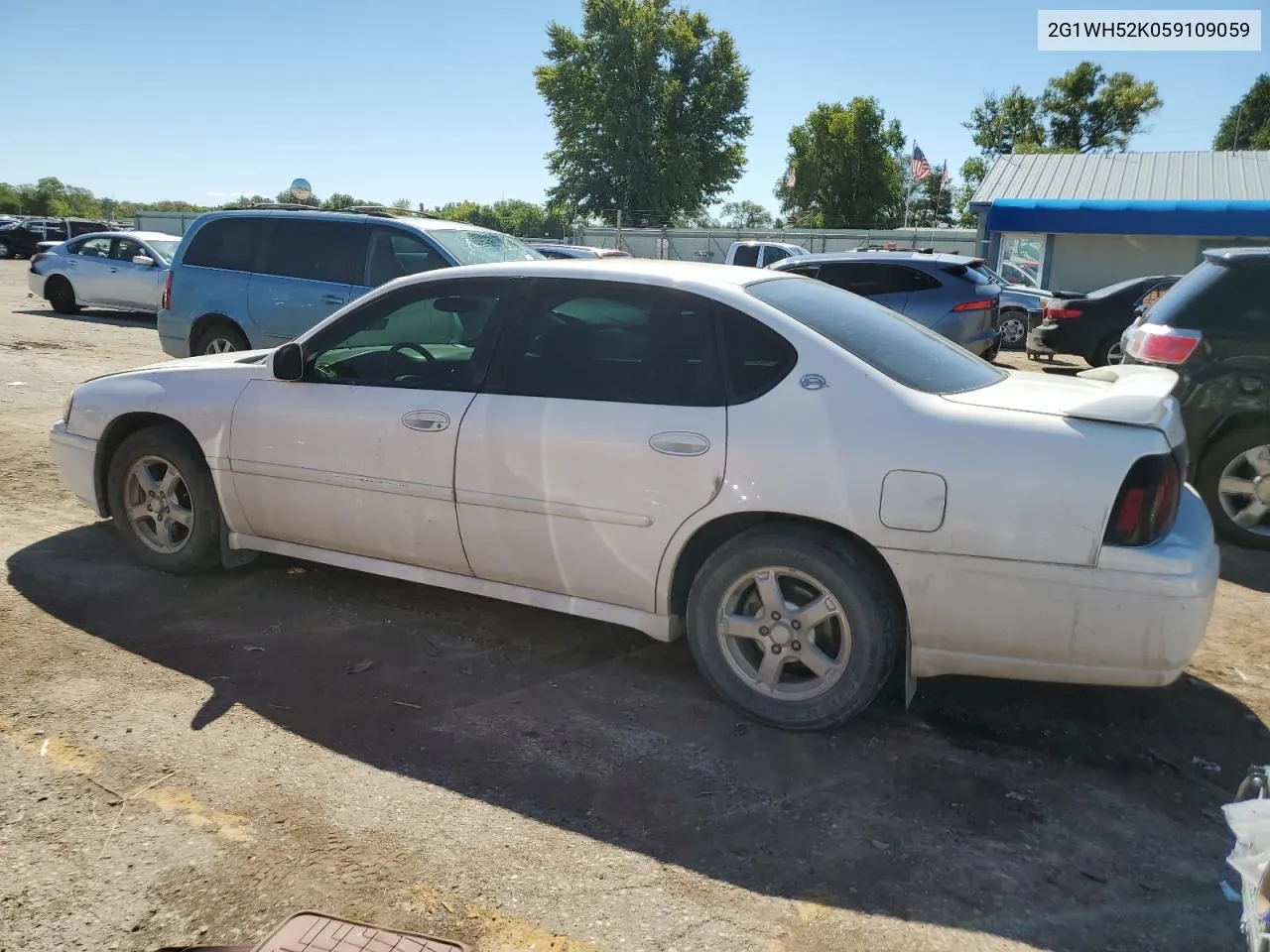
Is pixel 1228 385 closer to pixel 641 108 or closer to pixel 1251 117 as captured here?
pixel 641 108

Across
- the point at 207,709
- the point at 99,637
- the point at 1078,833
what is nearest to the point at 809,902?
the point at 1078,833

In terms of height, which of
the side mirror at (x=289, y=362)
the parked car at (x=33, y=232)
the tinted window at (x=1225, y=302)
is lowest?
the side mirror at (x=289, y=362)

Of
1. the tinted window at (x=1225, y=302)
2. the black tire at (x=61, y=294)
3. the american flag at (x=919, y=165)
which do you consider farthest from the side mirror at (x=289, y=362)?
the american flag at (x=919, y=165)

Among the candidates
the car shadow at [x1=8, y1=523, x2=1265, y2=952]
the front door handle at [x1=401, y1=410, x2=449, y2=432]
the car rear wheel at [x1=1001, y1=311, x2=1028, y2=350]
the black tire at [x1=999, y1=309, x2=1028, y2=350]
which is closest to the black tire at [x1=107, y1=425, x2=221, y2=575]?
the car shadow at [x1=8, y1=523, x2=1265, y2=952]

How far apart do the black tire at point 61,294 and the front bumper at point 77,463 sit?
14502 millimetres

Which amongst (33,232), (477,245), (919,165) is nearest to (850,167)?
(919,165)

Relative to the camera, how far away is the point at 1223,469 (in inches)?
231

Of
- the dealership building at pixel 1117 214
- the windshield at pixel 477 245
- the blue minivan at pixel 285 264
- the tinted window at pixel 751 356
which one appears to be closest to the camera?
the tinted window at pixel 751 356

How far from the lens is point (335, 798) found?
10.3 ft

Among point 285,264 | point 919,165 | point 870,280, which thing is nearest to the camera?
point 285,264

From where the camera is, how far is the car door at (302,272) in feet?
28.9

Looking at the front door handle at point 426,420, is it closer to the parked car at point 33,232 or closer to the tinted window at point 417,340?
the tinted window at point 417,340

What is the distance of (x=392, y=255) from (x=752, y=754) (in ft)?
21.2

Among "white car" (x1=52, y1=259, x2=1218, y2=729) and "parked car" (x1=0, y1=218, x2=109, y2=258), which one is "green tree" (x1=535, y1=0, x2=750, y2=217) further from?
"white car" (x1=52, y1=259, x2=1218, y2=729)
